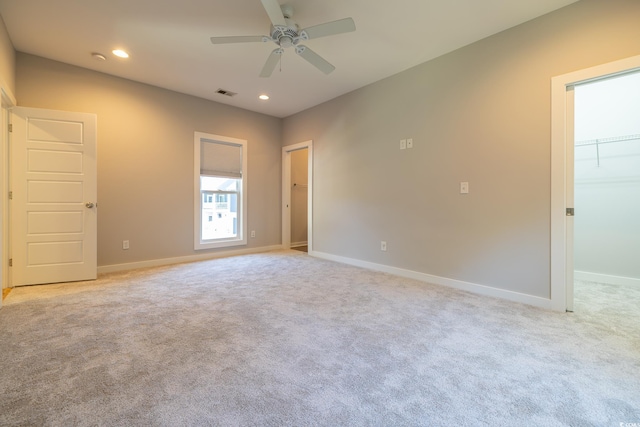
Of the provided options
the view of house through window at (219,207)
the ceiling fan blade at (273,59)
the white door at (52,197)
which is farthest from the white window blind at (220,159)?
the ceiling fan blade at (273,59)

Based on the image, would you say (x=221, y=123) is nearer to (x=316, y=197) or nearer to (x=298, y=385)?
(x=316, y=197)

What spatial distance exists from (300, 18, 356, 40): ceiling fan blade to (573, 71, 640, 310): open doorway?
3036 millimetres

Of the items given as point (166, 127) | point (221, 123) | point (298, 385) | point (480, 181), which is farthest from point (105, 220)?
point (480, 181)

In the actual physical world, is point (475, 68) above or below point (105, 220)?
above

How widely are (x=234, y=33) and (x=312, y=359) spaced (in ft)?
10.2

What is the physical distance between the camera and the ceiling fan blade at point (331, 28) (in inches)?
82.1

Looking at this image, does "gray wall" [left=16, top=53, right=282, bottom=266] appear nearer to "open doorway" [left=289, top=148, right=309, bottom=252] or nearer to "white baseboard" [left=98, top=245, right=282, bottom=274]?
"white baseboard" [left=98, top=245, right=282, bottom=274]

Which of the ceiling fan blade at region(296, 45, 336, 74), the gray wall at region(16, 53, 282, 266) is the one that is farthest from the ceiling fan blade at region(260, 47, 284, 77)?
the gray wall at region(16, 53, 282, 266)

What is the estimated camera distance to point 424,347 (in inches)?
71.3

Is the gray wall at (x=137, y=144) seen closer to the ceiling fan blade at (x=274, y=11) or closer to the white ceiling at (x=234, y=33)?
the white ceiling at (x=234, y=33)

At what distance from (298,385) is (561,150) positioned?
2.85 metres

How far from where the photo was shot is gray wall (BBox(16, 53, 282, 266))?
3414 millimetres

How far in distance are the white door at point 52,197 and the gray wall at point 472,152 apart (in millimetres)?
3395

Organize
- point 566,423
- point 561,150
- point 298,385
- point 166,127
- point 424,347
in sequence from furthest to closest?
1. point 166,127
2. point 561,150
3. point 424,347
4. point 298,385
5. point 566,423
